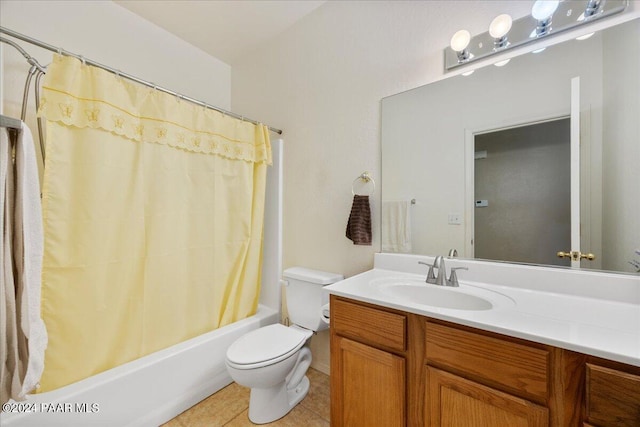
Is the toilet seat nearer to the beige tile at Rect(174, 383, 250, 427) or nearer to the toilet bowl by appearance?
the toilet bowl

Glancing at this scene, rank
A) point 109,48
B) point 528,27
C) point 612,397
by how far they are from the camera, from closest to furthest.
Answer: point 612,397, point 528,27, point 109,48

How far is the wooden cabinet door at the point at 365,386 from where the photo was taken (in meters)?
0.98

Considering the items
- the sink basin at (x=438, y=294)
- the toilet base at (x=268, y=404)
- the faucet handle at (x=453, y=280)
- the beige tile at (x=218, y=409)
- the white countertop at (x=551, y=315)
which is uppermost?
the faucet handle at (x=453, y=280)

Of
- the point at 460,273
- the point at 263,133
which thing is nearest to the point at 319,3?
the point at 263,133

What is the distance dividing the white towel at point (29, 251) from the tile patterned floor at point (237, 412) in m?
0.86

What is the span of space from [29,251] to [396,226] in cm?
155

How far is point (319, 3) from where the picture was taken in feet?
5.88

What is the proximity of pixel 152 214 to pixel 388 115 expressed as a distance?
1.49m

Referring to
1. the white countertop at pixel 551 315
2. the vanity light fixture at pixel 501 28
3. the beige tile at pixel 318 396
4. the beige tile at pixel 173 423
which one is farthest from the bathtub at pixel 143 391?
A: the vanity light fixture at pixel 501 28

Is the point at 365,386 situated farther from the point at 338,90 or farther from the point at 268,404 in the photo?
the point at 338,90

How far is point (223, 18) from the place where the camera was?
1887mm

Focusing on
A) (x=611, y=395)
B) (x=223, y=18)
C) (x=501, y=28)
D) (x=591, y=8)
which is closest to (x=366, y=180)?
(x=501, y=28)

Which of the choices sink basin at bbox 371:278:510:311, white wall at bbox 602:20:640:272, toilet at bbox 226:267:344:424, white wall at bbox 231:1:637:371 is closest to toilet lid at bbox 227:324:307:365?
toilet at bbox 226:267:344:424

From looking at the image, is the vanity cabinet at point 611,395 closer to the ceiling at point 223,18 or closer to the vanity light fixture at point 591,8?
the vanity light fixture at point 591,8
